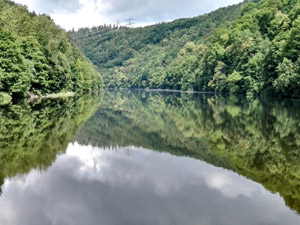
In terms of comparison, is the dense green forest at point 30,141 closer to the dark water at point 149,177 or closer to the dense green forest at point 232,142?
the dark water at point 149,177

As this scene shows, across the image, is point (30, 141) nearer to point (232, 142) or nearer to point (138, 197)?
point (138, 197)

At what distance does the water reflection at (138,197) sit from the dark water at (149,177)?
0.02 metres

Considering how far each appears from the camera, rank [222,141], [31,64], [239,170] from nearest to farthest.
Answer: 1. [239,170]
2. [222,141]
3. [31,64]

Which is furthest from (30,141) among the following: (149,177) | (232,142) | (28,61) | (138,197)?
(28,61)

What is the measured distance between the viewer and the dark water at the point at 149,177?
29.4ft

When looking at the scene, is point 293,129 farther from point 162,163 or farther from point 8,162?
point 8,162

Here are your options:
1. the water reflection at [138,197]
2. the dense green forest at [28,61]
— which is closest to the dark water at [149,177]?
the water reflection at [138,197]

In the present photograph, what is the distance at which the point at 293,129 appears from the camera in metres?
22.3

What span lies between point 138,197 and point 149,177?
2.42 metres

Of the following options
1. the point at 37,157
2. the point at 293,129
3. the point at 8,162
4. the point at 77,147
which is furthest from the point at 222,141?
the point at 8,162

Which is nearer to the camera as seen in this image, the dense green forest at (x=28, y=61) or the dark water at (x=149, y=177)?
the dark water at (x=149, y=177)

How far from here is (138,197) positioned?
1035cm

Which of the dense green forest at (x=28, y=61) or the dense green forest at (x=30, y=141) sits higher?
the dense green forest at (x=28, y=61)

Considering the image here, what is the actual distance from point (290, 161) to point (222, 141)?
5580 mm
